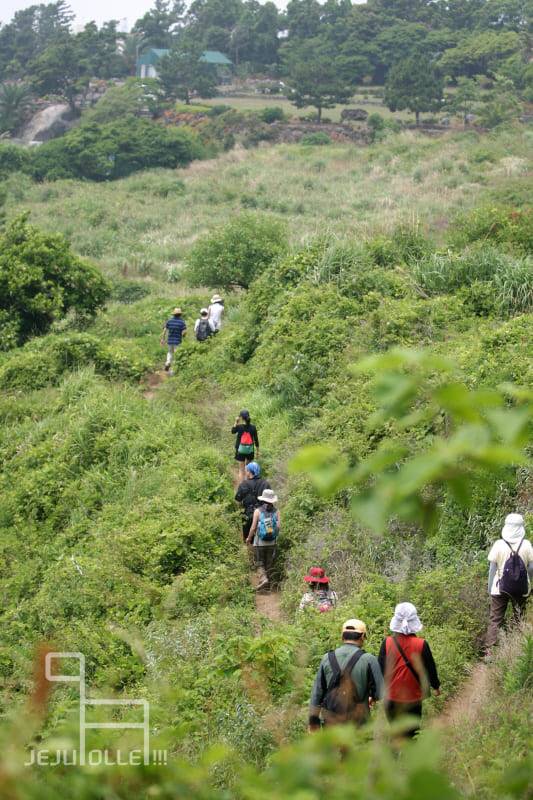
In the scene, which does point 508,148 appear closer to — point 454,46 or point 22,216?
point 22,216

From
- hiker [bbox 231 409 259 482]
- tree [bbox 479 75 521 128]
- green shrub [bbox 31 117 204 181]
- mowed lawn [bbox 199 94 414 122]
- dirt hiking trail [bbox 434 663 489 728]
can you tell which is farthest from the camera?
mowed lawn [bbox 199 94 414 122]

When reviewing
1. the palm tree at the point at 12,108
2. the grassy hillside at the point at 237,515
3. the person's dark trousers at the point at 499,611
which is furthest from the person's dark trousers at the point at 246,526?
the palm tree at the point at 12,108

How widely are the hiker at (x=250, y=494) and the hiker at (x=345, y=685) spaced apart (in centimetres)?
496

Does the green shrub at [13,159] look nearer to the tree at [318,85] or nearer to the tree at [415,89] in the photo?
the tree at [318,85]

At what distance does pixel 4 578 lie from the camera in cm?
1177

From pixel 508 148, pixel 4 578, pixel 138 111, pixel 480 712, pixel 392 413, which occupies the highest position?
pixel 138 111

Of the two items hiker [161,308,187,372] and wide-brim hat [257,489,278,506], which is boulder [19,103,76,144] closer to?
hiker [161,308,187,372]

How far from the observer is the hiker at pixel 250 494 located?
11070 mm

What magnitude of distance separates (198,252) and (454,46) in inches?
2373

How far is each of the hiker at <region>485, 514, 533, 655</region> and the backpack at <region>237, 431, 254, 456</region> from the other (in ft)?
16.8

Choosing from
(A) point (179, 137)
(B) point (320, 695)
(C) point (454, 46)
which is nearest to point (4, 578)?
(B) point (320, 695)

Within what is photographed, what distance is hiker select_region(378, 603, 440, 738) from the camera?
19.8 ft

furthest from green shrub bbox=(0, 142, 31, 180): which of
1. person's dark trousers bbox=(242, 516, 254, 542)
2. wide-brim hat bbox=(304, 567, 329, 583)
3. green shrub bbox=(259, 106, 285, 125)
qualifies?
wide-brim hat bbox=(304, 567, 329, 583)

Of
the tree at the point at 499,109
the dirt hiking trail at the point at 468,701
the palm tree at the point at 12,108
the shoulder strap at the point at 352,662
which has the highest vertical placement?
the palm tree at the point at 12,108
